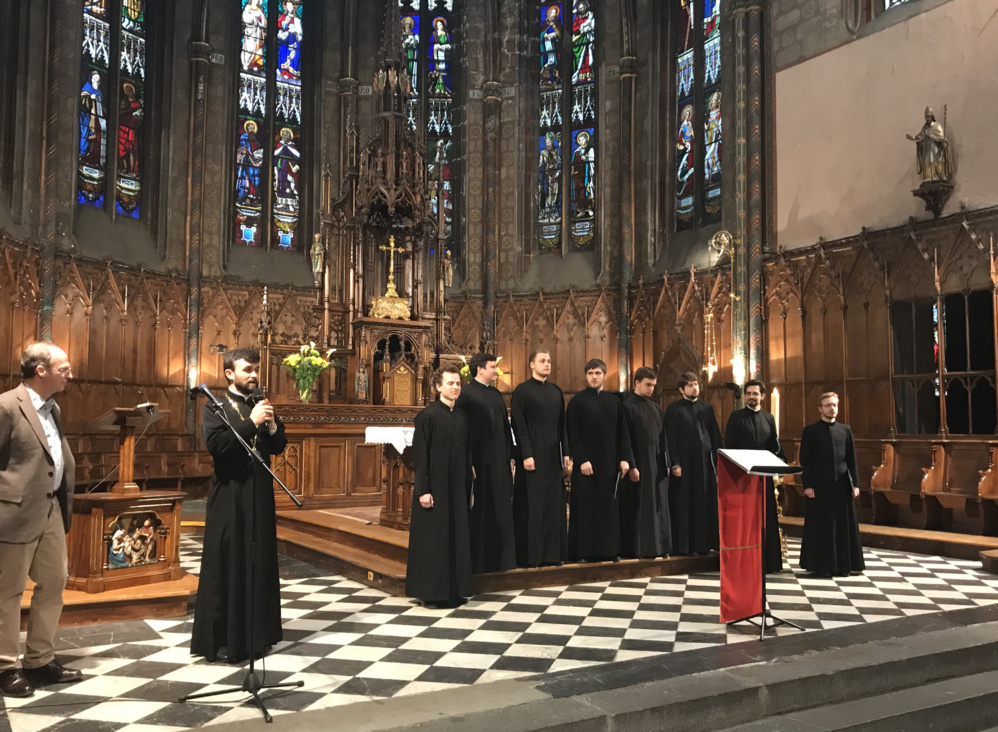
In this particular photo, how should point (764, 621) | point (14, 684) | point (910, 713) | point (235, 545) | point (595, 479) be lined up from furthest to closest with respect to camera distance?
A: 1. point (595, 479)
2. point (764, 621)
3. point (235, 545)
4. point (910, 713)
5. point (14, 684)

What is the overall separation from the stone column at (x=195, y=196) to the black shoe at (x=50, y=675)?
11273 mm

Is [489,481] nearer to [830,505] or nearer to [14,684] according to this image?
[830,505]

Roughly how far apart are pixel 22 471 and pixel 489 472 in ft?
11.3

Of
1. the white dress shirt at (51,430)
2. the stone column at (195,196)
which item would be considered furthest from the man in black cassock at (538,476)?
the stone column at (195,196)

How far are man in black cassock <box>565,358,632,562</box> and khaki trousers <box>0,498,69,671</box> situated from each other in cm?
419

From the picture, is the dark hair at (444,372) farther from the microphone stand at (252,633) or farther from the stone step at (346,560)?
the microphone stand at (252,633)

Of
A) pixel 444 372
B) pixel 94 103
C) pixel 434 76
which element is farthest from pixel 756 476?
pixel 434 76

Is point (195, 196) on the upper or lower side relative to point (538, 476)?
upper

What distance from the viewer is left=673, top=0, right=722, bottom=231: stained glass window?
15.3m

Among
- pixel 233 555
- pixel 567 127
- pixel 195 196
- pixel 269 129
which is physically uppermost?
pixel 567 127

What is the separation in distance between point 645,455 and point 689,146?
9.98 m

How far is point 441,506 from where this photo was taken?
5.99 meters

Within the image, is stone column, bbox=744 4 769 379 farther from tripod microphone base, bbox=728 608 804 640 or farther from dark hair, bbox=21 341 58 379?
dark hair, bbox=21 341 58 379

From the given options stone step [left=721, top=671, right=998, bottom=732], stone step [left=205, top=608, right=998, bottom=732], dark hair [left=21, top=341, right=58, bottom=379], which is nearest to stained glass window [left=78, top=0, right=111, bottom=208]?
dark hair [left=21, top=341, right=58, bottom=379]
